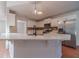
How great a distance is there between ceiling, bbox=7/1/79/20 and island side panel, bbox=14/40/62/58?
2.36ft

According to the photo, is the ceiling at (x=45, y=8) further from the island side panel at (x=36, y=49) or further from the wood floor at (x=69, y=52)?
the wood floor at (x=69, y=52)

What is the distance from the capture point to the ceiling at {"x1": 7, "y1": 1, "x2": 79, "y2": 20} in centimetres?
370

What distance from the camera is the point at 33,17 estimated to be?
3703mm

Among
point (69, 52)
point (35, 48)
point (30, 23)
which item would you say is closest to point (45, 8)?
point (30, 23)

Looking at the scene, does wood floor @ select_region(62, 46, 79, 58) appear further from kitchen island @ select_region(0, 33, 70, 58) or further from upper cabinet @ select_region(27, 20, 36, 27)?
upper cabinet @ select_region(27, 20, 36, 27)

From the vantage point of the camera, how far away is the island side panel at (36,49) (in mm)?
3332

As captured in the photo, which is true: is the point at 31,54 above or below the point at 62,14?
below

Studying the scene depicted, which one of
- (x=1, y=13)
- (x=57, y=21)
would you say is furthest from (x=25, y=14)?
(x=1, y=13)

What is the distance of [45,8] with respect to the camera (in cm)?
372

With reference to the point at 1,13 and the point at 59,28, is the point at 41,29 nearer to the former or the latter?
the point at 59,28

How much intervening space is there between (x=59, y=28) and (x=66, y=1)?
76 centimetres

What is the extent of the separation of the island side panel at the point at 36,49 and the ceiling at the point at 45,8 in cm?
72

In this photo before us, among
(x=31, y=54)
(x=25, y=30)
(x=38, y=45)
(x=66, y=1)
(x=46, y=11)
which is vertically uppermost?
(x=66, y=1)

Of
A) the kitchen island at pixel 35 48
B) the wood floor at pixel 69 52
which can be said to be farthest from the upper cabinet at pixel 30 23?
the wood floor at pixel 69 52
